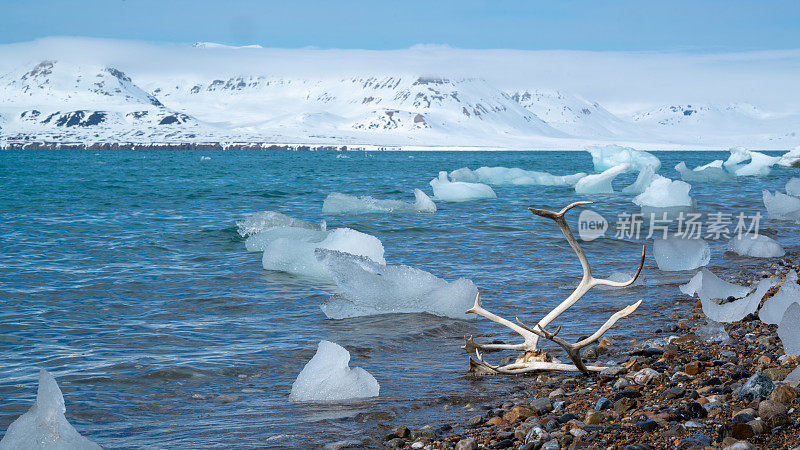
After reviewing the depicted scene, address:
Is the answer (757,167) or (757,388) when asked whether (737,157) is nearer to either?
(757,167)

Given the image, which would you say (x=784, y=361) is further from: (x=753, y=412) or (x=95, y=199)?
(x=95, y=199)

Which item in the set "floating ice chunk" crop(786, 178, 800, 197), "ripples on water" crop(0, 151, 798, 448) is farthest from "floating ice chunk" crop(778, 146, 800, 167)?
"ripples on water" crop(0, 151, 798, 448)

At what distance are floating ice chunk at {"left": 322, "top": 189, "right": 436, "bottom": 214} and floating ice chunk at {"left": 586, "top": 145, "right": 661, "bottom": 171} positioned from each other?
2261cm

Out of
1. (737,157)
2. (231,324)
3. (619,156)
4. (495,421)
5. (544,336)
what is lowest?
(737,157)

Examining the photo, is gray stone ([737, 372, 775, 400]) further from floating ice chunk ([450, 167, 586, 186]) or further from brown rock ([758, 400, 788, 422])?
floating ice chunk ([450, 167, 586, 186])

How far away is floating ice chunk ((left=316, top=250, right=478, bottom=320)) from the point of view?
23.6 ft

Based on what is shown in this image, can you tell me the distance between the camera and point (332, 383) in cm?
488

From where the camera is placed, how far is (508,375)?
513cm

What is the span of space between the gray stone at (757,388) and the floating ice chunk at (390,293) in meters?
3.52

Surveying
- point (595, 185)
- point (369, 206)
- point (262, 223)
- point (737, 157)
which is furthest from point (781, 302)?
point (737, 157)

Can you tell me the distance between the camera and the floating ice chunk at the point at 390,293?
720cm

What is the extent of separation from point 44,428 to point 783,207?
630 inches

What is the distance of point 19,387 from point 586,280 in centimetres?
403

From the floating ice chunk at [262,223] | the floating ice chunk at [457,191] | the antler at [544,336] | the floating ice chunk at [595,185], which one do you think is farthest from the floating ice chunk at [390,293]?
the floating ice chunk at [595,185]
